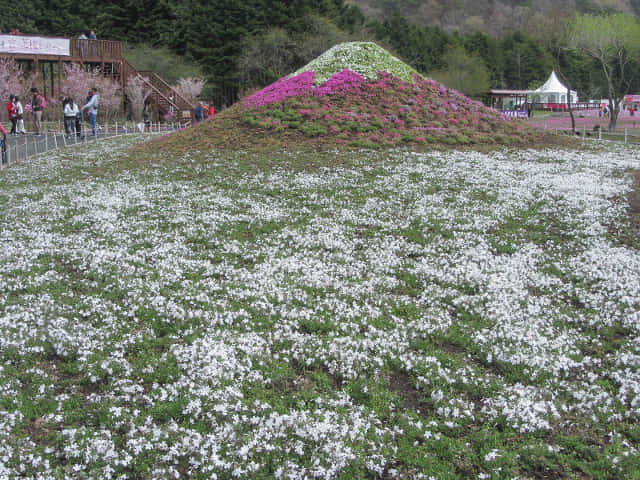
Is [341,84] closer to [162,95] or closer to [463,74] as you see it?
[162,95]

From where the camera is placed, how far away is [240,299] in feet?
22.5

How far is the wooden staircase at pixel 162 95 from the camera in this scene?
41125 mm

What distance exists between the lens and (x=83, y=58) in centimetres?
3909

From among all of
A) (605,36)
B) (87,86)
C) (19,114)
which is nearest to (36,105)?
(19,114)

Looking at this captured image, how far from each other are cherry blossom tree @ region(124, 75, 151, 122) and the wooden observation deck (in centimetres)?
40

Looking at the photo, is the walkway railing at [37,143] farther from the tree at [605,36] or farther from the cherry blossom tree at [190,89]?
the tree at [605,36]

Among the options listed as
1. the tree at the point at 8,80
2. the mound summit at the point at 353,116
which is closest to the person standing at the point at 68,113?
the mound summit at the point at 353,116

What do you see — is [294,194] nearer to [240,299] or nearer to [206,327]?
[240,299]

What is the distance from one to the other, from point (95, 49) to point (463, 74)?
53.2m

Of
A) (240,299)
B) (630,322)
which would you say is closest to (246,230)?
(240,299)

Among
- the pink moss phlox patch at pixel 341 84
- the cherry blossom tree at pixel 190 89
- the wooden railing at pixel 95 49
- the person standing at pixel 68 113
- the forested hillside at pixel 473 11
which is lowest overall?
the person standing at pixel 68 113

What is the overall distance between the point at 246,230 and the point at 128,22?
66872 mm

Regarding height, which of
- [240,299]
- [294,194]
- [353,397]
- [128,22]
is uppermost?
[128,22]

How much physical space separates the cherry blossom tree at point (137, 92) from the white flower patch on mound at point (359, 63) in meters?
20.1
